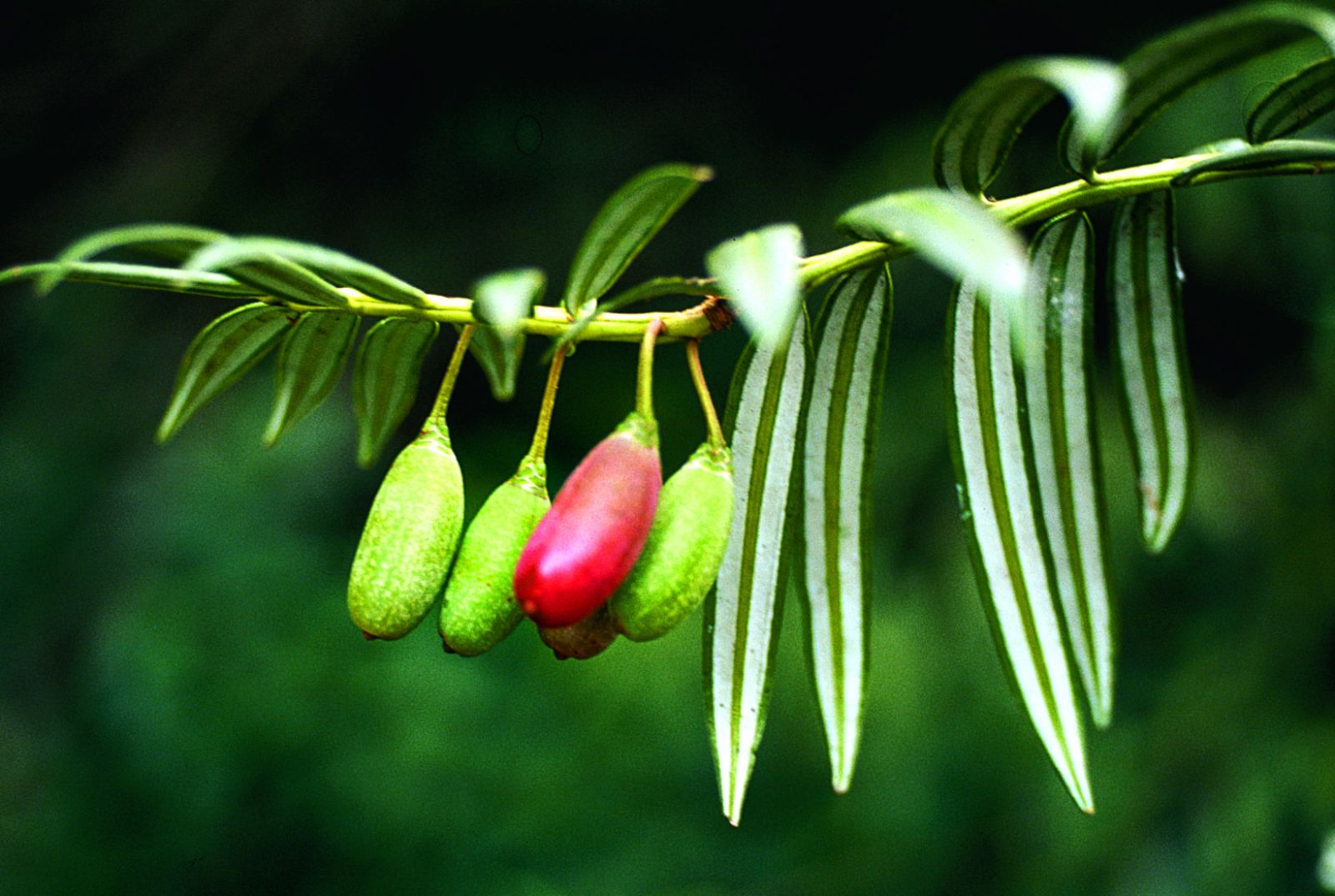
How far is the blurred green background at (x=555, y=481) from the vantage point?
1898 millimetres

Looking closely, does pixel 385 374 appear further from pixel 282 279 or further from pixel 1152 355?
pixel 1152 355

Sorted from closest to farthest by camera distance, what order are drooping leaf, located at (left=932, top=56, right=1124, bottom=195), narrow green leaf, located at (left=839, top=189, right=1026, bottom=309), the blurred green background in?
narrow green leaf, located at (left=839, top=189, right=1026, bottom=309)
drooping leaf, located at (left=932, top=56, right=1124, bottom=195)
the blurred green background

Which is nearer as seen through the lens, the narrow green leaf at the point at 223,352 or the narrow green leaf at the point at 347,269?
the narrow green leaf at the point at 347,269

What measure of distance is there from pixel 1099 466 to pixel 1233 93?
183 cm

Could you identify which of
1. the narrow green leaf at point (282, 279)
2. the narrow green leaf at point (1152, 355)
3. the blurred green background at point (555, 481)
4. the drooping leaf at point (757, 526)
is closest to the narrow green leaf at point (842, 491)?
the drooping leaf at point (757, 526)

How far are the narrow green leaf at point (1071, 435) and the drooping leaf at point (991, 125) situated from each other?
2.7 inches

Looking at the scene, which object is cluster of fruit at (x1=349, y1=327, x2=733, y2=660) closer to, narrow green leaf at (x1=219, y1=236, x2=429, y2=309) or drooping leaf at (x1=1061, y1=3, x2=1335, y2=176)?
narrow green leaf at (x1=219, y1=236, x2=429, y2=309)

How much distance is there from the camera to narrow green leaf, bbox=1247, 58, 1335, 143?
1.72ft

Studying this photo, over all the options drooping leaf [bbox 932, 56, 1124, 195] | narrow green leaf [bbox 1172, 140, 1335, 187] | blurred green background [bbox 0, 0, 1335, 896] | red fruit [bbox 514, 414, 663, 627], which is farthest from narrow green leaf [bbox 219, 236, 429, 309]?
blurred green background [bbox 0, 0, 1335, 896]

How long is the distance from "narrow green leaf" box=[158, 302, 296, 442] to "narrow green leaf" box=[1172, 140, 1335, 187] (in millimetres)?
439

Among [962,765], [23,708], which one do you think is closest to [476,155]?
[23,708]

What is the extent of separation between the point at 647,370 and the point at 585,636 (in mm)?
135

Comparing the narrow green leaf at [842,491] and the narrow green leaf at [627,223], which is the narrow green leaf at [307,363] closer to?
the narrow green leaf at [627,223]

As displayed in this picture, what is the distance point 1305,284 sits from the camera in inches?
77.5
